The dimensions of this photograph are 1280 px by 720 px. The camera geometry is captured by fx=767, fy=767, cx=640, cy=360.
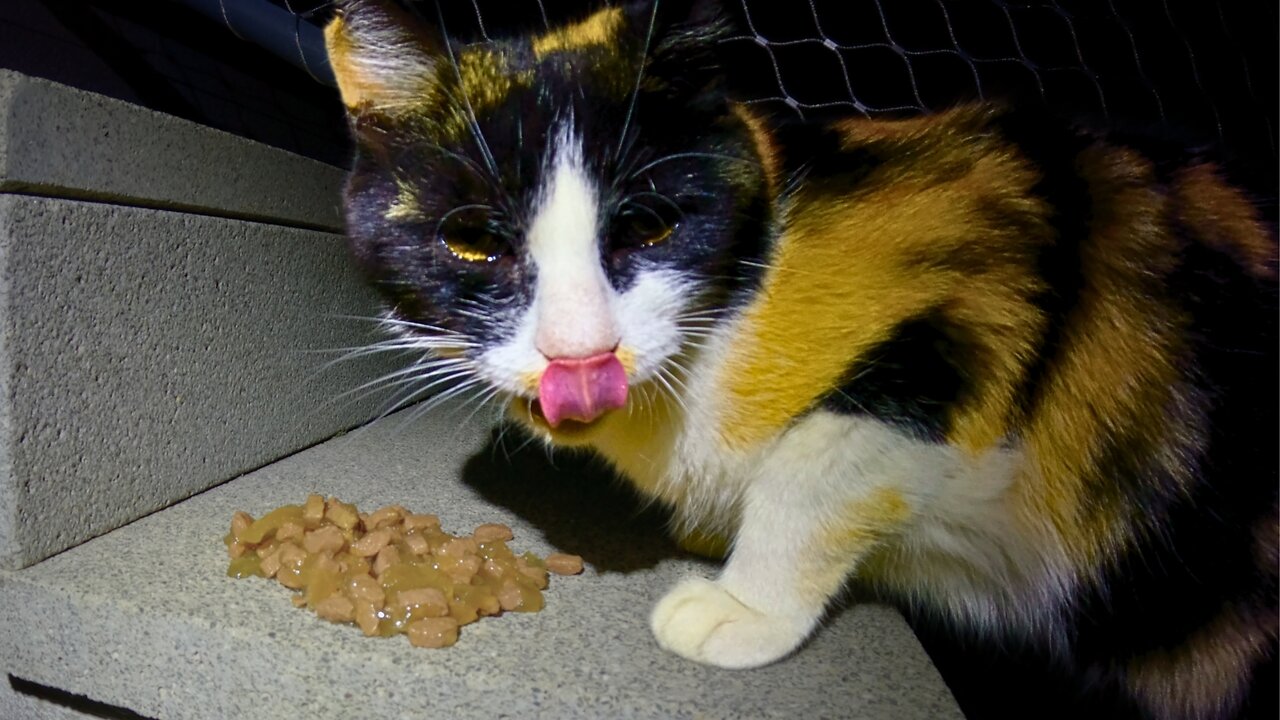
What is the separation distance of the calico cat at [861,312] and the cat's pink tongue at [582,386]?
0.03 metres

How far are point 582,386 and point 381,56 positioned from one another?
0.32m

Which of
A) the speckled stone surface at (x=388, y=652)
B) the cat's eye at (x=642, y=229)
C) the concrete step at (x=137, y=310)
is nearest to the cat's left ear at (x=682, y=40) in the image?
the cat's eye at (x=642, y=229)

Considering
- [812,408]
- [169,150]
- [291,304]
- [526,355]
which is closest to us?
[526,355]

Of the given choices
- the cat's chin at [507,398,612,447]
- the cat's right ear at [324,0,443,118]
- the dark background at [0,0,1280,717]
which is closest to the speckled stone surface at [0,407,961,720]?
the cat's chin at [507,398,612,447]

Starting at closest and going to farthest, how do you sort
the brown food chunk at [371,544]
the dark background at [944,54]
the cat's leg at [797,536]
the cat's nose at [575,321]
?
the cat's nose at [575,321] → the cat's leg at [797,536] → the brown food chunk at [371,544] → the dark background at [944,54]

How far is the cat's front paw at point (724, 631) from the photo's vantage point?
0.64 metres

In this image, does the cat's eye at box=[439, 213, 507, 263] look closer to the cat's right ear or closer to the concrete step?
the cat's right ear

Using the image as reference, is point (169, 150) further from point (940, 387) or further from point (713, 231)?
point (940, 387)

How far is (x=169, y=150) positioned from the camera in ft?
2.84

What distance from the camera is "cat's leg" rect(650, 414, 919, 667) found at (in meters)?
0.62

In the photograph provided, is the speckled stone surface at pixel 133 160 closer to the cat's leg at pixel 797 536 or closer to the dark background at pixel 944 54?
the dark background at pixel 944 54

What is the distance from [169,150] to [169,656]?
1.79 feet

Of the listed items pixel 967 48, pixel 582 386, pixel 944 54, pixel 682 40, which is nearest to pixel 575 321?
pixel 582 386

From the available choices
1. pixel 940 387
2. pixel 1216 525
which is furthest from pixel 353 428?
pixel 1216 525
